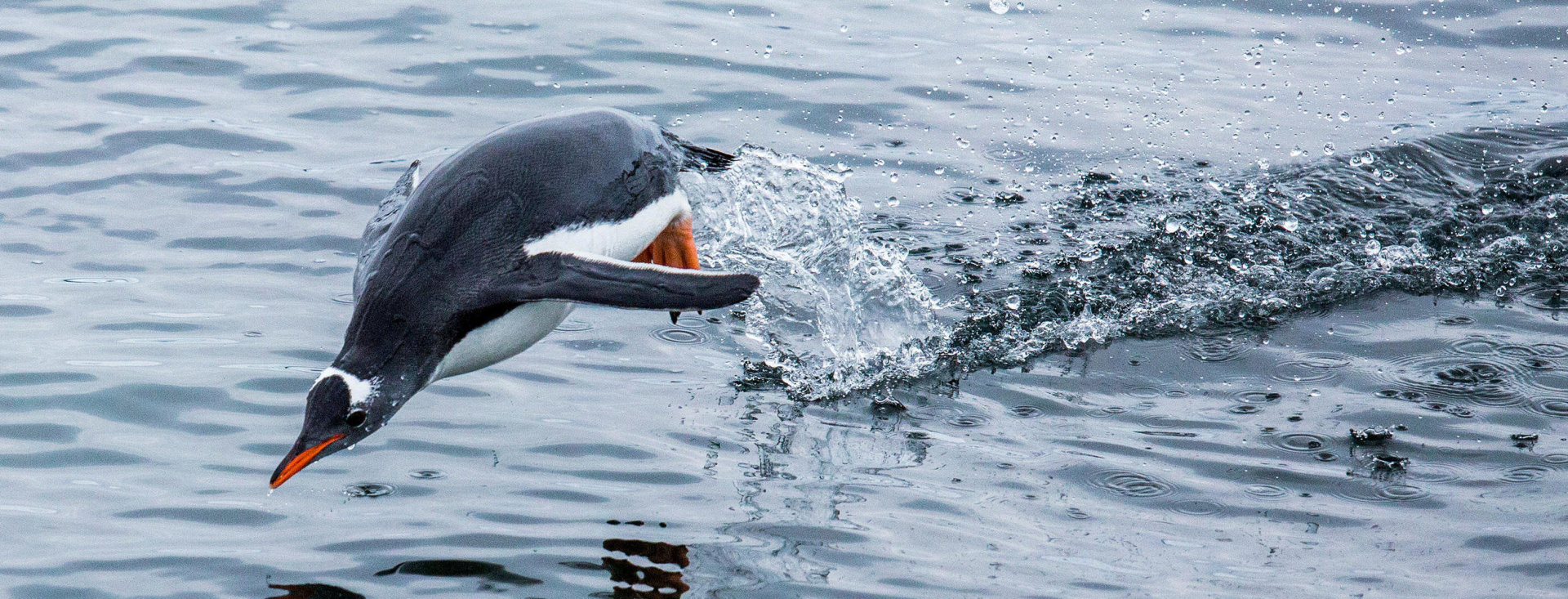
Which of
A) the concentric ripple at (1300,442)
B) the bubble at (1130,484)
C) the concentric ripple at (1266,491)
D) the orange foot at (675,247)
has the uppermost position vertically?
the orange foot at (675,247)

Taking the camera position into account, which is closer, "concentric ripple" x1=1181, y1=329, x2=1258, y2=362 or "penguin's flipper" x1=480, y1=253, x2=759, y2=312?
"penguin's flipper" x1=480, y1=253, x2=759, y2=312

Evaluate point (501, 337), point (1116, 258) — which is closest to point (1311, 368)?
point (1116, 258)

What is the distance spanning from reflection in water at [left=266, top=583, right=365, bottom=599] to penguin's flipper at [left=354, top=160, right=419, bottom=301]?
69cm

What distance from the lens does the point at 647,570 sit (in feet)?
12.0

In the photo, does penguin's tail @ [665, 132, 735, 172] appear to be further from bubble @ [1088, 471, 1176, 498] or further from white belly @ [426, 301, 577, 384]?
bubble @ [1088, 471, 1176, 498]

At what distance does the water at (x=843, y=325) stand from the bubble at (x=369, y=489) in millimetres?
19

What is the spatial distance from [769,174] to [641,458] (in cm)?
202

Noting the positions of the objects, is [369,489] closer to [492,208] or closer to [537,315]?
[537,315]

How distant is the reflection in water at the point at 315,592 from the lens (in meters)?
3.52

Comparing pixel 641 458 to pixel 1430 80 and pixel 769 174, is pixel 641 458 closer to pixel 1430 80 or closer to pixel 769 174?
pixel 769 174

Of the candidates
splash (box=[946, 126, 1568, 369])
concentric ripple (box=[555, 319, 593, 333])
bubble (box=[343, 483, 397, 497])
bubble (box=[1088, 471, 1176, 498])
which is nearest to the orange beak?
bubble (box=[343, 483, 397, 497])

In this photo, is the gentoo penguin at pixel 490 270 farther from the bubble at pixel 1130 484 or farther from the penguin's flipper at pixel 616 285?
the bubble at pixel 1130 484

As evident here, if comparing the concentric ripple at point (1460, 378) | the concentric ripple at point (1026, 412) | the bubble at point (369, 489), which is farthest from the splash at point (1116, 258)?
the bubble at point (369, 489)

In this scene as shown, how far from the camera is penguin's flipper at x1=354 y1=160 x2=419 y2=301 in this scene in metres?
3.75
